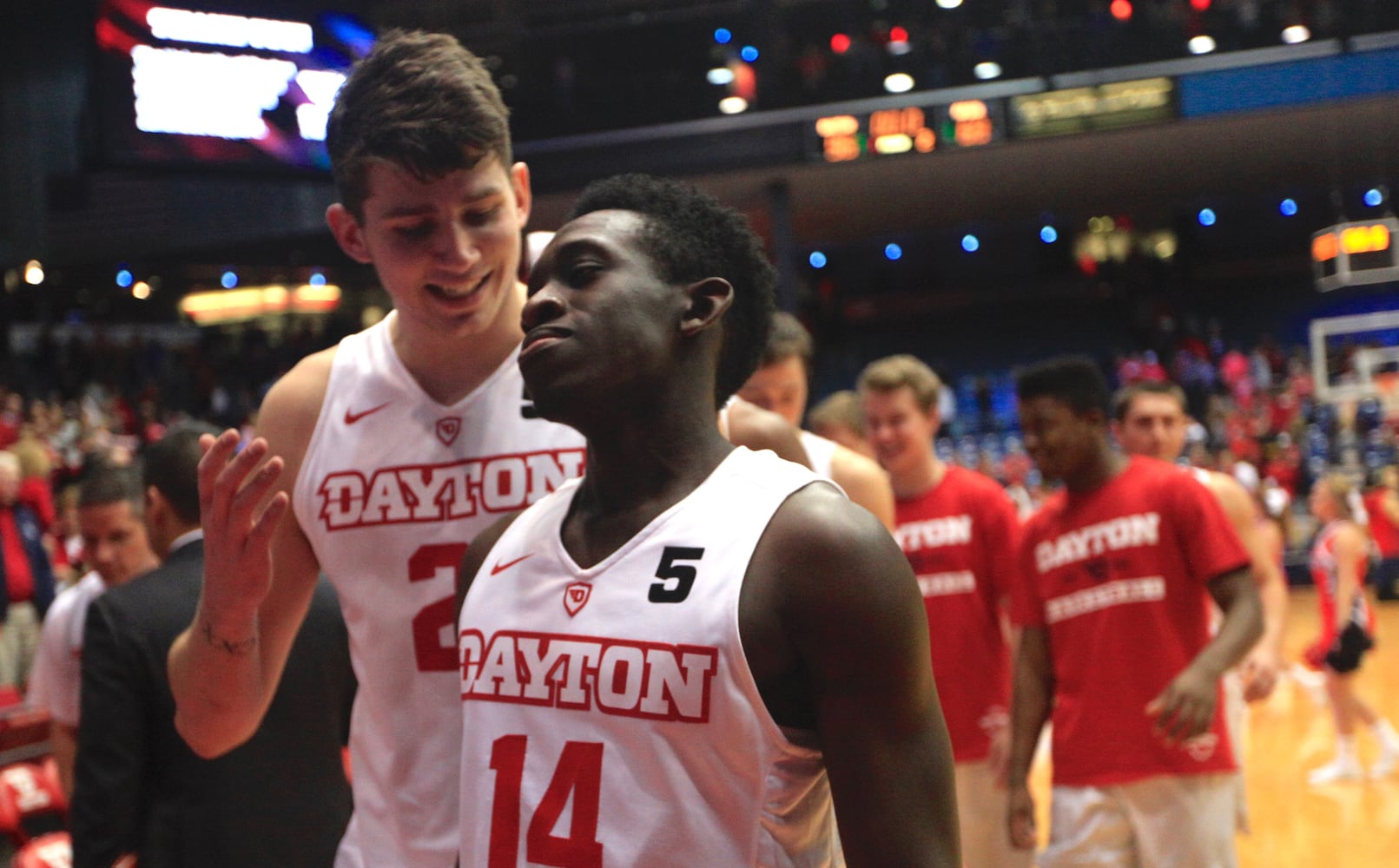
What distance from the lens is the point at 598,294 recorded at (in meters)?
1.63

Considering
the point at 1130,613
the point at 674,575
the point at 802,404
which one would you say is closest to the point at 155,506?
the point at 802,404

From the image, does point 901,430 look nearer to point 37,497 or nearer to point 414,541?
point 414,541

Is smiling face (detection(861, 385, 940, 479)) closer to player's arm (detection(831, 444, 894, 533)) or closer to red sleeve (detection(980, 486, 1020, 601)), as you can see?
red sleeve (detection(980, 486, 1020, 601))

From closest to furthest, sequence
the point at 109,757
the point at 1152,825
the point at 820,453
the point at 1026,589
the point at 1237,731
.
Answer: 1. the point at 109,757
2. the point at 820,453
3. the point at 1152,825
4. the point at 1026,589
5. the point at 1237,731

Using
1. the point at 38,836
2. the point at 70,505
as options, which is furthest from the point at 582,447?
the point at 70,505

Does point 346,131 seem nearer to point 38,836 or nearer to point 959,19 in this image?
point 38,836

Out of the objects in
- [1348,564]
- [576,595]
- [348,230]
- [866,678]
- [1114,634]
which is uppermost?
[348,230]

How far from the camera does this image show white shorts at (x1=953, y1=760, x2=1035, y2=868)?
15.8ft

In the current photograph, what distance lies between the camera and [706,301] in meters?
1.69

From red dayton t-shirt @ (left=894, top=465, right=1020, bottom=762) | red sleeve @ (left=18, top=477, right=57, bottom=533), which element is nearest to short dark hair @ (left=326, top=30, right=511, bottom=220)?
red dayton t-shirt @ (left=894, top=465, right=1020, bottom=762)

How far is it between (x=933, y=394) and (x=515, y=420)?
10.6 feet

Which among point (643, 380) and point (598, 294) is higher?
point (598, 294)

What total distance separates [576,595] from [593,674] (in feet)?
0.37

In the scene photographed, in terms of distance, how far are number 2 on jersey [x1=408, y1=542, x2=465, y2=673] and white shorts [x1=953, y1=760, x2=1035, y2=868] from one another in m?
3.14
